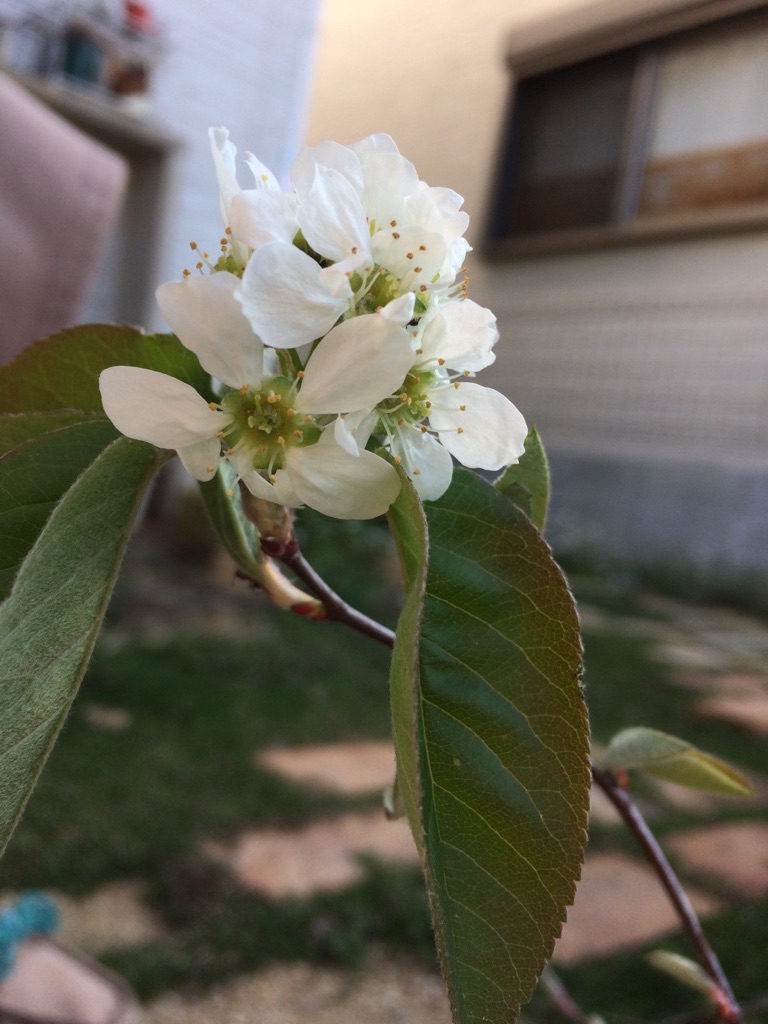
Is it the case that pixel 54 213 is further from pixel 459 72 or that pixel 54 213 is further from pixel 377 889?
pixel 459 72

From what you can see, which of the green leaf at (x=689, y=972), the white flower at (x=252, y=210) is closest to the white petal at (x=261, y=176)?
the white flower at (x=252, y=210)

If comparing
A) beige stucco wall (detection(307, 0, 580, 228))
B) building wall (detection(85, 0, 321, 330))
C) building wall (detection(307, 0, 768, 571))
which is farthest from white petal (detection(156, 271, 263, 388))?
beige stucco wall (detection(307, 0, 580, 228))

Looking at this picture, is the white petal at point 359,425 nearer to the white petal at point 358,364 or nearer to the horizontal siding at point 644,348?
the white petal at point 358,364

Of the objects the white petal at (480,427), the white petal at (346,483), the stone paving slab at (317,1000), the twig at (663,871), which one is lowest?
the stone paving slab at (317,1000)

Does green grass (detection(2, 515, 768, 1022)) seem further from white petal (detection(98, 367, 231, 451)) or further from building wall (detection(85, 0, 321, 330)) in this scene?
building wall (detection(85, 0, 321, 330))

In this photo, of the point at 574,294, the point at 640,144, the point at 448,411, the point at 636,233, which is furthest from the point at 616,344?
the point at 448,411

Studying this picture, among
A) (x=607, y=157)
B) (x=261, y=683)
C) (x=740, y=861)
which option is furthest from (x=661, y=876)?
(x=607, y=157)
